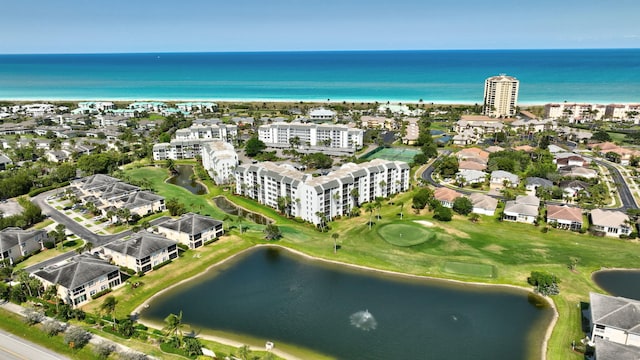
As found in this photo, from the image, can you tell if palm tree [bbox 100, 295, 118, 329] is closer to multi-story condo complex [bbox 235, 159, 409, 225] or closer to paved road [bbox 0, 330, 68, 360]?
paved road [bbox 0, 330, 68, 360]

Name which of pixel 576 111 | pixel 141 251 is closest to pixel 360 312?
pixel 141 251

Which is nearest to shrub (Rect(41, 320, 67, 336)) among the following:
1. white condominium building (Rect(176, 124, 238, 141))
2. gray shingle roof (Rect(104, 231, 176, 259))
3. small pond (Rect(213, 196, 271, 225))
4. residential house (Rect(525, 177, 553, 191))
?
gray shingle roof (Rect(104, 231, 176, 259))

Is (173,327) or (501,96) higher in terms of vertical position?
(501,96)

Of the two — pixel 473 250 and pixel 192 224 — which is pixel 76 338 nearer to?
pixel 192 224

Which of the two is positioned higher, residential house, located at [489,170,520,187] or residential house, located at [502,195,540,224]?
residential house, located at [489,170,520,187]

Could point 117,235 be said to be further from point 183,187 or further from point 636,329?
point 636,329

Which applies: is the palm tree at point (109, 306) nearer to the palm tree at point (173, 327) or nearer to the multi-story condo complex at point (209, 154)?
the palm tree at point (173, 327)
